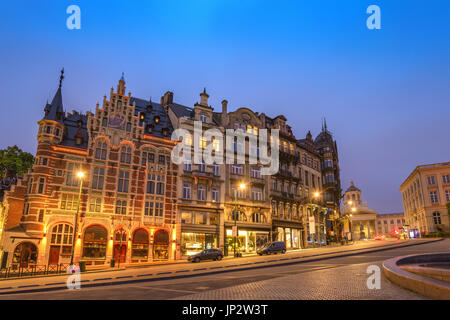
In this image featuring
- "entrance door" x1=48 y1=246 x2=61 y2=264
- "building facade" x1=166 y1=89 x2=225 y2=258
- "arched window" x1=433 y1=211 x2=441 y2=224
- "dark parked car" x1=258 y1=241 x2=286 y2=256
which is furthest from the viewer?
"arched window" x1=433 y1=211 x2=441 y2=224

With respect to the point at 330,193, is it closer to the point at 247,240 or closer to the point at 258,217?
the point at 258,217

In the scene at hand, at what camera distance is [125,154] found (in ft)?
125

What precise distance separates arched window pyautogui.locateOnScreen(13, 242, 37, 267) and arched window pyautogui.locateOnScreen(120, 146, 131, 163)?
516 inches

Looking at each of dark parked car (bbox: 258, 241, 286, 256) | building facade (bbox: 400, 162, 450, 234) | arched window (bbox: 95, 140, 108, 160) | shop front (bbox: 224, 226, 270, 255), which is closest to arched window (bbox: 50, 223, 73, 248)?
arched window (bbox: 95, 140, 108, 160)

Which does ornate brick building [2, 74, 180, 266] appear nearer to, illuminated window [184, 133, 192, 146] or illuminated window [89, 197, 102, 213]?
illuminated window [89, 197, 102, 213]

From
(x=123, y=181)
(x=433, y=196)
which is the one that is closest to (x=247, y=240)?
(x=123, y=181)

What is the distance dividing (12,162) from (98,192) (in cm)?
1652

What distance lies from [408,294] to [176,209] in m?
32.1

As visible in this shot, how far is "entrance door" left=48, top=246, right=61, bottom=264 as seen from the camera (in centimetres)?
3150

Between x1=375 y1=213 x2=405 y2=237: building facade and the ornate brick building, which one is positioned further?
x1=375 y1=213 x2=405 y2=237: building facade

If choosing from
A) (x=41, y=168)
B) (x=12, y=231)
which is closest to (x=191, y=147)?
(x=41, y=168)

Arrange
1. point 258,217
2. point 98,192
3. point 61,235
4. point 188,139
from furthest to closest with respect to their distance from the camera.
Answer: point 258,217 < point 188,139 < point 98,192 < point 61,235
